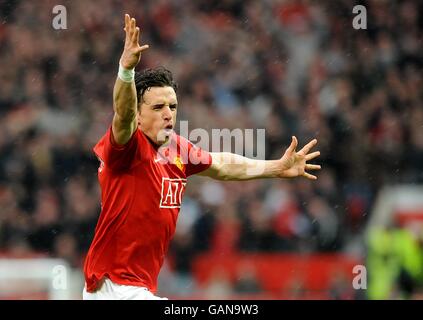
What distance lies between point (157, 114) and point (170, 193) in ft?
1.66

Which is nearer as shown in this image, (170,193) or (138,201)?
(138,201)

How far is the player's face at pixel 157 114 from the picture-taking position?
626cm

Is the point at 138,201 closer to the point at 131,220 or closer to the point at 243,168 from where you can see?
the point at 131,220

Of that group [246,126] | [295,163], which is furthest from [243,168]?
[246,126]

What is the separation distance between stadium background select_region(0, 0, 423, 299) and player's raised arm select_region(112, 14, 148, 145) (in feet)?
15.9

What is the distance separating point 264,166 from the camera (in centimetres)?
692

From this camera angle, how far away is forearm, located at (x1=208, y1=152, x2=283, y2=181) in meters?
6.92

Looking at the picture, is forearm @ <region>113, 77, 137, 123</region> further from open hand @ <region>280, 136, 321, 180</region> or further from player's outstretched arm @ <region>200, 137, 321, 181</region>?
open hand @ <region>280, 136, 321, 180</region>

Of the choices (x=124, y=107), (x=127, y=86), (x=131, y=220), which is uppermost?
(x=127, y=86)

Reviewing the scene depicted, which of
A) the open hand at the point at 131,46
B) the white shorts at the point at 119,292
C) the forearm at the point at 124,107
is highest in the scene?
the open hand at the point at 131,46

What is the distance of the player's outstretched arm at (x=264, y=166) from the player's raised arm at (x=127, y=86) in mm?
1160

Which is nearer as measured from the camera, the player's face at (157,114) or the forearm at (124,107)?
the forearm at (124,107)

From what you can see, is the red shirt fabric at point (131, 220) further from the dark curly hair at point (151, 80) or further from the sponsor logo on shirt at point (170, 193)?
the dark curly hair at point (151, 80)

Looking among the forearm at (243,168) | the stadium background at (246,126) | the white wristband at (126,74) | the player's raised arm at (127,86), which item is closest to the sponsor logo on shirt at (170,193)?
the player's raised arm at (127,86)
